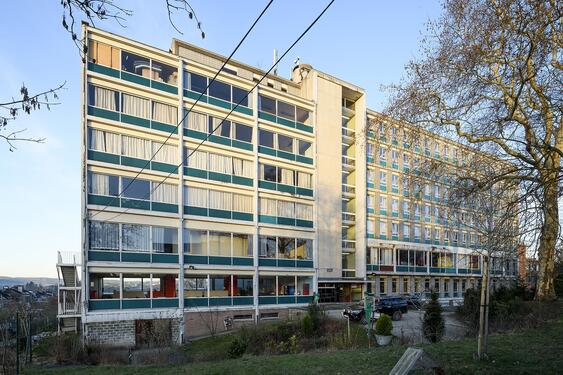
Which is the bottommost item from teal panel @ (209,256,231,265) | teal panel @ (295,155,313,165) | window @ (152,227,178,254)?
teal panel @ (209,256,231,265)

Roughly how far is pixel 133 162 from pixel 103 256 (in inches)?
250

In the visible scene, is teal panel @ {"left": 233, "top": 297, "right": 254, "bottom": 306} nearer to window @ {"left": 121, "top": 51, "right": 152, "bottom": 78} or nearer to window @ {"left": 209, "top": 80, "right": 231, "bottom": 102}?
window @ {"left": 209, "top": 80, "right": 231, "bottom": 102}

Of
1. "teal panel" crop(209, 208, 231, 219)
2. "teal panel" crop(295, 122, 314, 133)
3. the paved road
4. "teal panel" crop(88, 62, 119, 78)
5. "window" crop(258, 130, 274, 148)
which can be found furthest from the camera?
"teal panel" crop(295, 122, 314, 133)

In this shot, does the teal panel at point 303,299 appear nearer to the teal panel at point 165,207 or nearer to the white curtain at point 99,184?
the teal panel at point 165,207

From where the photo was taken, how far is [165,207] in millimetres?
30422

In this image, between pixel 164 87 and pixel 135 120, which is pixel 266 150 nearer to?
pixel 164 87

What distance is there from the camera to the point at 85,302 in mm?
25719

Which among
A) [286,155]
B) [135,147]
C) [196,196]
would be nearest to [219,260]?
[196,196]

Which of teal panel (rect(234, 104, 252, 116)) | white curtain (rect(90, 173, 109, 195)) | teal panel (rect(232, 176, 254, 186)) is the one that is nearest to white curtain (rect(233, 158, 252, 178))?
teal panel (rect(232, 176, 254, 186))

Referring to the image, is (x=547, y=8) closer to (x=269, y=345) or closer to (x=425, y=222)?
(x=269, y=345)

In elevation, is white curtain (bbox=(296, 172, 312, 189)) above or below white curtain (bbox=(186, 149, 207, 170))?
below

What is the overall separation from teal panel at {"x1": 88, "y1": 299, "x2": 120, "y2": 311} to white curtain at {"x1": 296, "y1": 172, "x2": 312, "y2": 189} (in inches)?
727

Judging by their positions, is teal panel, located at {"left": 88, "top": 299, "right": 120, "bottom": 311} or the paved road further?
teal panel, located at {"left": 88, "top": 299, "right": 120, "bottom": 311}

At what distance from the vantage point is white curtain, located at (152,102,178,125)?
3072 cm
